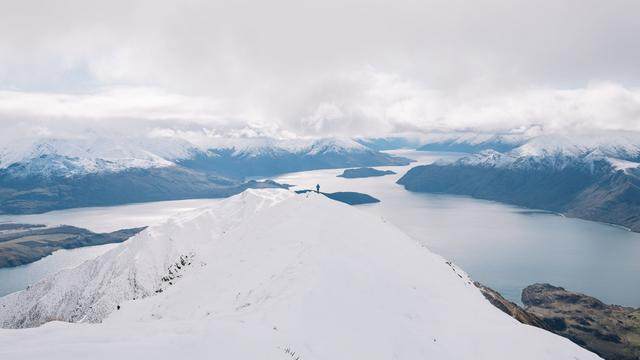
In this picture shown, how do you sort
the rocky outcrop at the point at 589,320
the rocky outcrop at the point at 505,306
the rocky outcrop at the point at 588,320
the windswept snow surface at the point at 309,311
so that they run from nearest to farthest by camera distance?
the windswept snow surface at the point at 309,311, the rocky outcrop at the point at 505,306, the rocky outcrop at the point at 588,320, the rocky outcrop at the point at 589,320

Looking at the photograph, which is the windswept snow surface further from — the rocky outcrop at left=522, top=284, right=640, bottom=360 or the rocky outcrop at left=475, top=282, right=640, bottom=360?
the rocky outcrop at left=522, top=284, right=640, bottom=360

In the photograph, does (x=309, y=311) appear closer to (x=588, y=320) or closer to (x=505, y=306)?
(x=505, y=306)

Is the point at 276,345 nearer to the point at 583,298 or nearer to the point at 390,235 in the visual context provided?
the point at 390,235

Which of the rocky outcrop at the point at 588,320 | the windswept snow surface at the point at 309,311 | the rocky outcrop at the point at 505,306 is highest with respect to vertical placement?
the windswept snow surface at the point at 309,311

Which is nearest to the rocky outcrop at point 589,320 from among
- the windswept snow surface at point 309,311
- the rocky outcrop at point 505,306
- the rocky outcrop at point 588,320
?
the rocky outcrop at point 588,320

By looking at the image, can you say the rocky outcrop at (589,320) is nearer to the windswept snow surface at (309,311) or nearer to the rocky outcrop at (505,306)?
the rocky outcrop at (505,306)

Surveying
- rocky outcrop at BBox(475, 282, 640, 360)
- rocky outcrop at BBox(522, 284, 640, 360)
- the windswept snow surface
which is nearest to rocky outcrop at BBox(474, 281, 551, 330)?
rocky outcrop at BBox(475, 282, 640, 360)

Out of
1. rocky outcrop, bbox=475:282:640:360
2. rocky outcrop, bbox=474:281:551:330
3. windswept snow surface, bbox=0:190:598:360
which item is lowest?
rocky outcrop, bbox=475:282:640:360

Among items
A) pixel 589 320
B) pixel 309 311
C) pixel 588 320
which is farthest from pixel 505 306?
pixel 589 320
